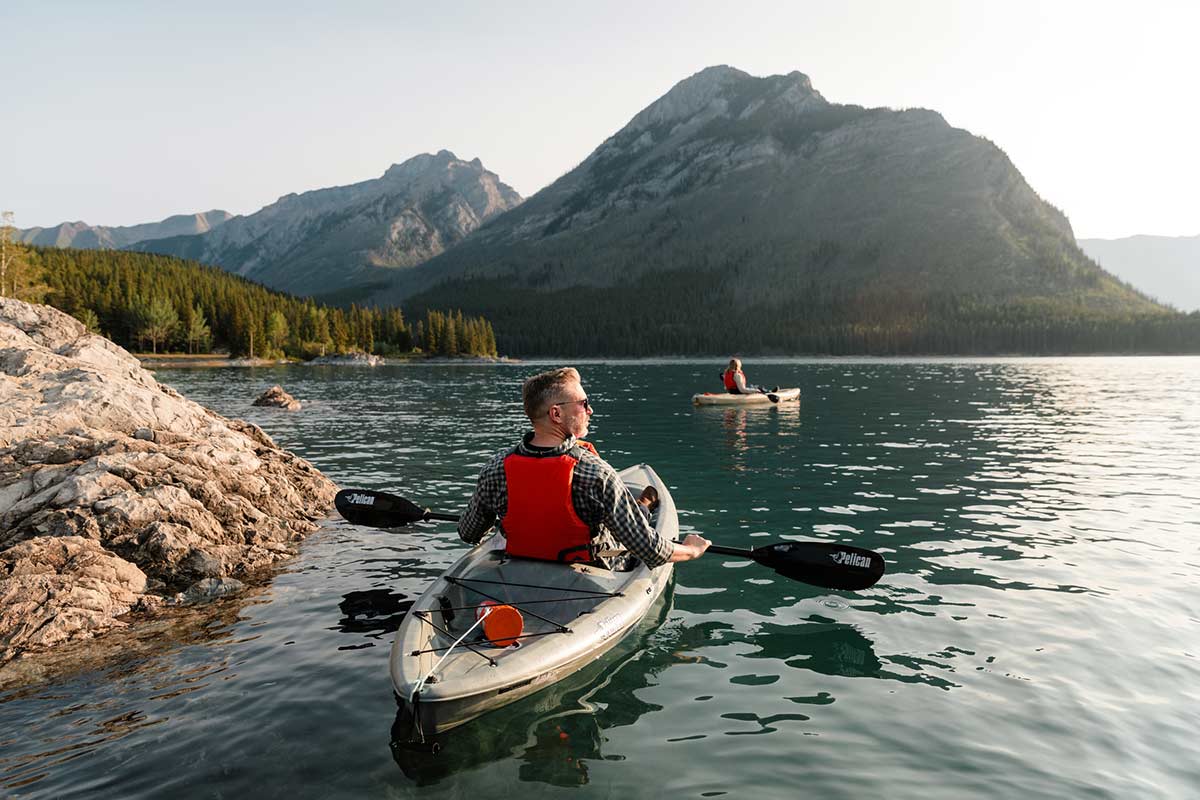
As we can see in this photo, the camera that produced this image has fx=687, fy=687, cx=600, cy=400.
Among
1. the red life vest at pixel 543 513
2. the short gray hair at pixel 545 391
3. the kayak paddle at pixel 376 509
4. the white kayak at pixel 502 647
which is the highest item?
the short gray hair at pixel 545 391

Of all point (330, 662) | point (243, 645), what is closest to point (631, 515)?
point (330, 662)

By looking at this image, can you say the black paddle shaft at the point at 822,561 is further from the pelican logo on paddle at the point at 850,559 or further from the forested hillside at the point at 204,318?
the forested hillside at the point at 204,318

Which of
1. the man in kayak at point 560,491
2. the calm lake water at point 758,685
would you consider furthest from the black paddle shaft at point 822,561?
the man in kayak at point 560,491

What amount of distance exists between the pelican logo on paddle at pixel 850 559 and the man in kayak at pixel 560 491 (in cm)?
263

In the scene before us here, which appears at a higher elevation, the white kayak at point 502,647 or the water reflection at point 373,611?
the white kayak at point 502,647

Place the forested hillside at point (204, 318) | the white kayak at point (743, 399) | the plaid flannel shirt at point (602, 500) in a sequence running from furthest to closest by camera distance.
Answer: the forested hillside at point (204, 318) → the white kayak at point (743, 399) → the plaid flannel shirt at point (602, 500)

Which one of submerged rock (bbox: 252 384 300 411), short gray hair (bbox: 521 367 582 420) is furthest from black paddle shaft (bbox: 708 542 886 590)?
submerged rock (bbox: 252 384 300 411)

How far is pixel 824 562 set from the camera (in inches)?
372

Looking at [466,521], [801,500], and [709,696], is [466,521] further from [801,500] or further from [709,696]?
[801,500]

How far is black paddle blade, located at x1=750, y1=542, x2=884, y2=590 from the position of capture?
30.4 ft

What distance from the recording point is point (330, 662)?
26.7ft

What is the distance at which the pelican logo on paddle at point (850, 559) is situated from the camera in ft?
30.3

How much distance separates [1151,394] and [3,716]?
203 feet

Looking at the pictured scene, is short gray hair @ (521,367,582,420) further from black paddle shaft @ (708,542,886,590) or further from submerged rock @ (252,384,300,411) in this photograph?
submerged rock @ (252,384,300,411)
